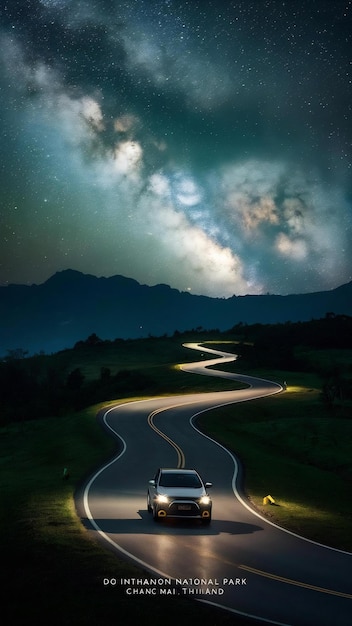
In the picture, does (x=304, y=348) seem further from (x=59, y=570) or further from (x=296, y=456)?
(x=59, y=570)

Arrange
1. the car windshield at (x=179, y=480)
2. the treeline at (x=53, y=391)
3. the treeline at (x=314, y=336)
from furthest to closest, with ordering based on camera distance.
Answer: the treeline at (x=314, y=336) → the treeline at (x=53, y=391) → the car windshield at (x=179, y=480)

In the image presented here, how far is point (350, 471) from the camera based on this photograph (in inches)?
1617

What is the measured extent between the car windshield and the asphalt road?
4.07 ft

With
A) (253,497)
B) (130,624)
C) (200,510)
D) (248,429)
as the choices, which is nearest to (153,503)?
(200,510)

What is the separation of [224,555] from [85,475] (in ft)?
58.8

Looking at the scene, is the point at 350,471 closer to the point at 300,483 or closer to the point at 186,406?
the point at 300,483

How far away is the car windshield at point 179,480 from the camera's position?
22.7 metres

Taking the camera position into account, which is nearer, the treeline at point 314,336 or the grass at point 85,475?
the grass at point 85,475

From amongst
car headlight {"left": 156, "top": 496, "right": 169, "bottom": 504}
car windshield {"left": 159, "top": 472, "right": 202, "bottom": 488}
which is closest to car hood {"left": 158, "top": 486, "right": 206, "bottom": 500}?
car headlight {"left": 156, "top": 496, "right": 169, "bottom": 504}

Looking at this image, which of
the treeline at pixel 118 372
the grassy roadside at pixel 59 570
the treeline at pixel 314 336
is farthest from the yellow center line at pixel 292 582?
the treeline at pixel 314 336

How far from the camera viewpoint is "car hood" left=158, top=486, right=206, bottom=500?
21.9 metres

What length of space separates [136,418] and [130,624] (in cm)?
4799

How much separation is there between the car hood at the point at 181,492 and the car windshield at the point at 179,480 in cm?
32

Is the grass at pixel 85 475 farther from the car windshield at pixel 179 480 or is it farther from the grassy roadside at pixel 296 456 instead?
the car windshield at pixel 179 480
